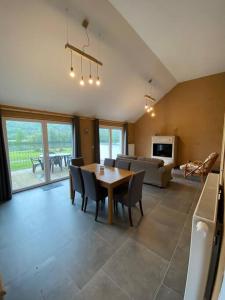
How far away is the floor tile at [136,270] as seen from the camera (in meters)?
1.43

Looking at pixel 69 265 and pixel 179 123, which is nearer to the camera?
pixel 69 265

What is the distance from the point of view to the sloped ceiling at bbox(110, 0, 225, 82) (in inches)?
86.0

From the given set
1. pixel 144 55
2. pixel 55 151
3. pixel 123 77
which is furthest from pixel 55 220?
pixel 144 55

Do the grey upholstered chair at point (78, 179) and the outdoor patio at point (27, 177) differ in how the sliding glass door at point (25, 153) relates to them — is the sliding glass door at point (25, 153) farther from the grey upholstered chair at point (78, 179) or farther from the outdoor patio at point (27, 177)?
the grey upholstered chair at point (78, 179)

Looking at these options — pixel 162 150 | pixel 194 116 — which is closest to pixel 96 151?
pixel 162 150

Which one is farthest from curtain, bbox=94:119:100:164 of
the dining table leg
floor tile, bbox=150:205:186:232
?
the dining table leg

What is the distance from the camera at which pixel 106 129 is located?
6652mm

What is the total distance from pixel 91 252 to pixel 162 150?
5.63 metres

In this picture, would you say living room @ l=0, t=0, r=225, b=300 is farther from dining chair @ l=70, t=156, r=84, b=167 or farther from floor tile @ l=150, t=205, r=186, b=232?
dining chair @ l=70, t=156, r=84, b=167

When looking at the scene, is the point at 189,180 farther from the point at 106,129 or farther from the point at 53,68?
the point at 53,68

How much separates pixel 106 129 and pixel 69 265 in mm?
5534

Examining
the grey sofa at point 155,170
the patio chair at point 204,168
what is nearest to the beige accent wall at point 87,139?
the grey sofa at point 155,170

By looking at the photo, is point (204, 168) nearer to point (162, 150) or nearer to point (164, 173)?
point (164, 173)

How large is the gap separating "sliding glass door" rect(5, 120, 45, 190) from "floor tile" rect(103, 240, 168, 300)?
3.41m
